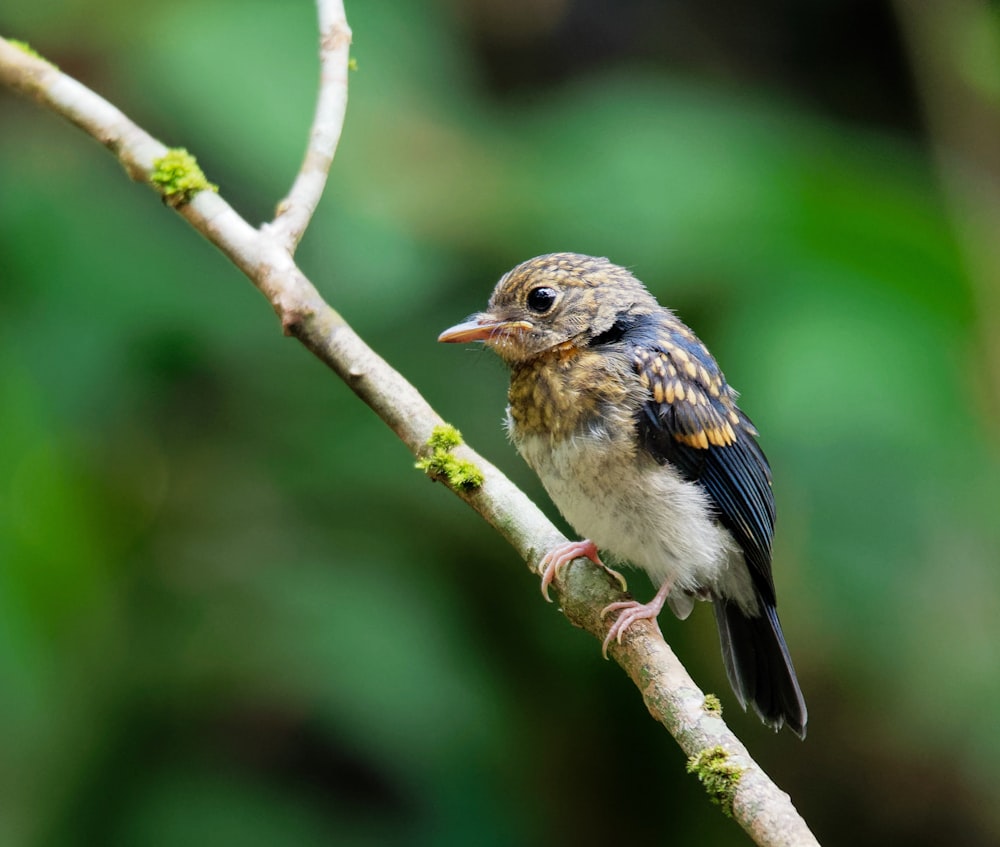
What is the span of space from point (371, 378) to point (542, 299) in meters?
0.60

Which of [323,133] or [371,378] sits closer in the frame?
[371,378]

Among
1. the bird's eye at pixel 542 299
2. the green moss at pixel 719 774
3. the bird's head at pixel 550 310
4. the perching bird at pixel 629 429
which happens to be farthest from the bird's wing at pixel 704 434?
the green moss at pixel 719 774

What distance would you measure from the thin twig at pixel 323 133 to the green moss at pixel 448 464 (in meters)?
0.50

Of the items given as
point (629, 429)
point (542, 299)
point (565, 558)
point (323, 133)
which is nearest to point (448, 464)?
point (565, 558)

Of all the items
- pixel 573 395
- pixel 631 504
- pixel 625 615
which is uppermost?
pixel 573 395

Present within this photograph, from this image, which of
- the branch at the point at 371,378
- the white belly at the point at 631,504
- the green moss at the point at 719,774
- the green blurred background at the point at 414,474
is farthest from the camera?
the green blurred background at the point at 414,474

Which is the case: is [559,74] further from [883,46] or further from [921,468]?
[921,468]

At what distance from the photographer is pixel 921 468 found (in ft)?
12.3

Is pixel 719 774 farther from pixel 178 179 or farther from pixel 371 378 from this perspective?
pixel 178 179

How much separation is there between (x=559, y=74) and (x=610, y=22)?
0.31 metres

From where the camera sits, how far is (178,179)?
8.73ft

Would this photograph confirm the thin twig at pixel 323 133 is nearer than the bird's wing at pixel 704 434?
Yes

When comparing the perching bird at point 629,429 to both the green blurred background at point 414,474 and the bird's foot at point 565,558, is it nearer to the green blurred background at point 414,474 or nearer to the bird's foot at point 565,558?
the bird's foot at point 565,558

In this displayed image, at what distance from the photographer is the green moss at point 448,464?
2.50m
